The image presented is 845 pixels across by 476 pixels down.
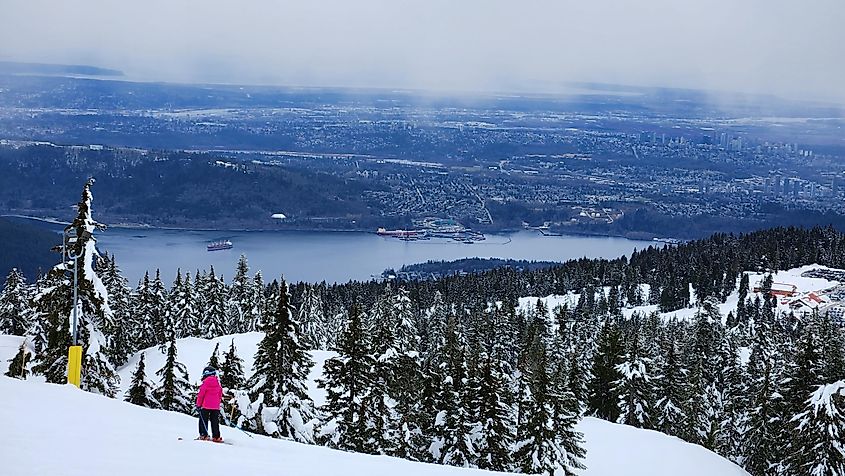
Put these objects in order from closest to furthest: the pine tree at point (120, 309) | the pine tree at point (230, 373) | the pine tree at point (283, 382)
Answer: the pine tree at point (283, 382) → the pine tree at point (230, 373) → the pine tree at point (120, 309)

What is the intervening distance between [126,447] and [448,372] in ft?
63.7

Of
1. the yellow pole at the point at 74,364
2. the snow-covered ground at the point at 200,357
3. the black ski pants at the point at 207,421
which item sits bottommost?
the snow-covered ground at the point at 200,357

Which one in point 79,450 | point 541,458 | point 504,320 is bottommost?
point 504,320

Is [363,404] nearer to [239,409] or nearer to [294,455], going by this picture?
[239,409]

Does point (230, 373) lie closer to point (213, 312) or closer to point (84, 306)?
point (84, 306)

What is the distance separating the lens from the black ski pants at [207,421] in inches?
590

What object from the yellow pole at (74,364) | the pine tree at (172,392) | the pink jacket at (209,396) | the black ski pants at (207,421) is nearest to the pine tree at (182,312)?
the pine tree at (172,392)

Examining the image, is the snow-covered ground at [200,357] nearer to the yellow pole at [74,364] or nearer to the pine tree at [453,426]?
the pine tree at [453,426]

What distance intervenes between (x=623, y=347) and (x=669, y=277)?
241 feet

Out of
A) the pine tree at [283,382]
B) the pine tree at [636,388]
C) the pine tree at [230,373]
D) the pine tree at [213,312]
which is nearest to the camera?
the pine tree at [283,382]

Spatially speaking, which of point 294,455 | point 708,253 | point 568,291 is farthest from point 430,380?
point 708,253

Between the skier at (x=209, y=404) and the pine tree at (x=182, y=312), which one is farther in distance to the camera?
the pine tree at (x=182, y=312)

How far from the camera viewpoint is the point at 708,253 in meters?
137

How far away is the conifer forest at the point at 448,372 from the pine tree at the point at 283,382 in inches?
2.0
